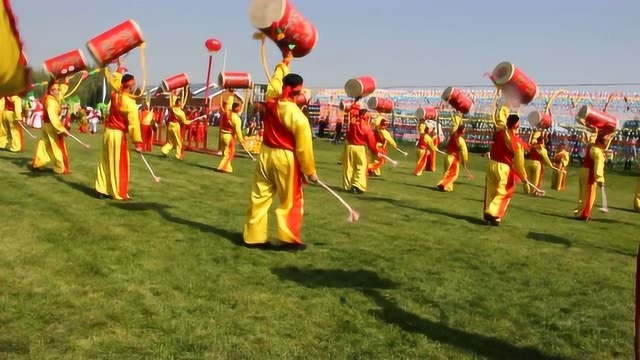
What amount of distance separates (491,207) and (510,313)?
4.67 m

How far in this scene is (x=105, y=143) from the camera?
30.5ft

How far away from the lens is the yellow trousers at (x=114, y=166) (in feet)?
30.5

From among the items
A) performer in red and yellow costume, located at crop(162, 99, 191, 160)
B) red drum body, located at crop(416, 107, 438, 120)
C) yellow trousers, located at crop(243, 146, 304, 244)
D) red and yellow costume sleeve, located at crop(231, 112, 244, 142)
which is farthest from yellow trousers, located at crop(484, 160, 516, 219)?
red drum body, located at crop(416, 107, 438, 120)

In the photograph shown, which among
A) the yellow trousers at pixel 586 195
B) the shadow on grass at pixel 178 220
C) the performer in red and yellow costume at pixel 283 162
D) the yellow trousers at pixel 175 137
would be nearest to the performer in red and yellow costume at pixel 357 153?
the yellow trousers at pixel 586 195

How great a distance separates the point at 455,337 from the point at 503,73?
5.07 m

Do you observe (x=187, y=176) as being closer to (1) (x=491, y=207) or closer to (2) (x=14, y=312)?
(1) (x=491, y=207)

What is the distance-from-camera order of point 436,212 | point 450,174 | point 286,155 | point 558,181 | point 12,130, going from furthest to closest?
point 558,181
point 12,130
point 450,174
point 436,212
point 286,155

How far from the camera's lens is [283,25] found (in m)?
6.34

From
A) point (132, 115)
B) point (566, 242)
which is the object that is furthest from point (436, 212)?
point (132, 115)

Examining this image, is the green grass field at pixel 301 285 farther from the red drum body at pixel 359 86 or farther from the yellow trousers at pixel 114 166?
the red drum body at pixel 359 86

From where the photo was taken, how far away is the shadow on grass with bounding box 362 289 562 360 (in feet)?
13.9

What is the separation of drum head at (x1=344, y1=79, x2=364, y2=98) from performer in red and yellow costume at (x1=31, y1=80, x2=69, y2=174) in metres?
5.59

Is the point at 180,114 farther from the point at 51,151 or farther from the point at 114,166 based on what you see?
the point at 114,166

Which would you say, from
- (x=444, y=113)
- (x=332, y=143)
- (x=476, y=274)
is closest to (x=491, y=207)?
(x=476, y=274)
